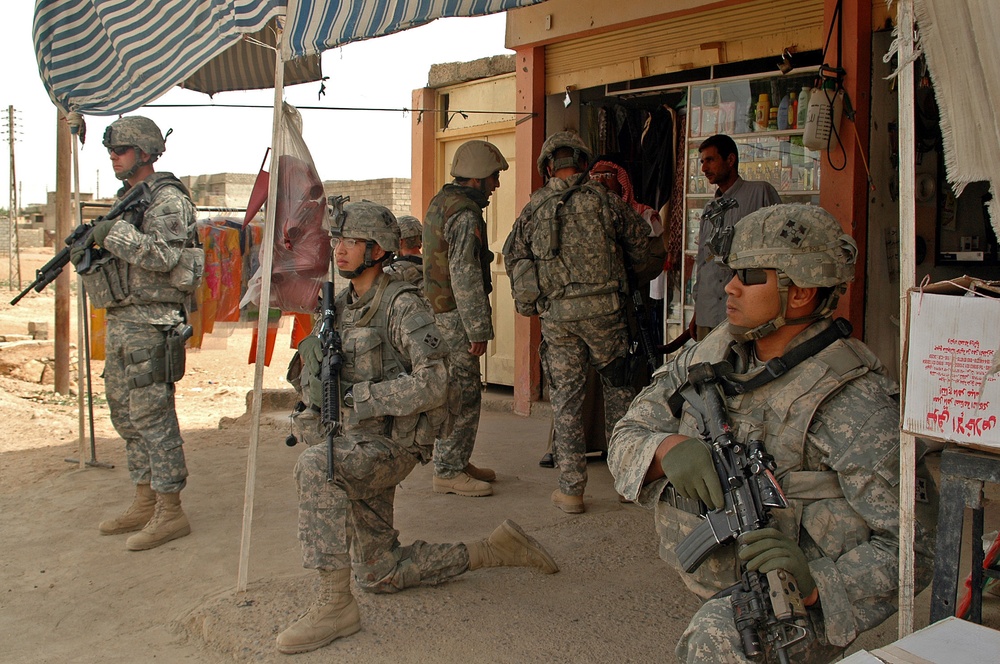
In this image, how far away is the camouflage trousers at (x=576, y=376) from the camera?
191 inches

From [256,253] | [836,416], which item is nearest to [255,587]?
[836,416]

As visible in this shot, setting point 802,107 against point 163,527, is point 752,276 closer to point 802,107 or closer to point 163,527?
point 802,107

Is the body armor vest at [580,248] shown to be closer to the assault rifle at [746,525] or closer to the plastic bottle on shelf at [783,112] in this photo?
the plastic bottle on shelf at [783,112]

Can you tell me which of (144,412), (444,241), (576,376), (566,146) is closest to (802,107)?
(566,146)

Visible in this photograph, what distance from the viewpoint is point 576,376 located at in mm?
4945

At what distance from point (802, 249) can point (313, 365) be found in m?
1.96

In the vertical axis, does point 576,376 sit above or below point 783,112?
below

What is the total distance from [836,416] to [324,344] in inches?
78.1

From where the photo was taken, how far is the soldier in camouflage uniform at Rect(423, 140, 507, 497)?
5.15m

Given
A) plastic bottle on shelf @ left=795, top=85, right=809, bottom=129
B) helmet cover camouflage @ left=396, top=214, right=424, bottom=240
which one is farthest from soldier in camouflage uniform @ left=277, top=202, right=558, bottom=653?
plastic bottle on shelf @ left=795, top=85, right=809, bottom=129

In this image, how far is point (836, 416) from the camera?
230 cm

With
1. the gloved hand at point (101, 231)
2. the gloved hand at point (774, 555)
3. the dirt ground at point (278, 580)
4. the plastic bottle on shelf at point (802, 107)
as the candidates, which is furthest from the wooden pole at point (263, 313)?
the plastic bottle on shelf at point (802, 107)

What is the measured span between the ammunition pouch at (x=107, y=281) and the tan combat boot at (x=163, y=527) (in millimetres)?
1106

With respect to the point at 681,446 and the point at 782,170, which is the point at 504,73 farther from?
the point at 681,446
